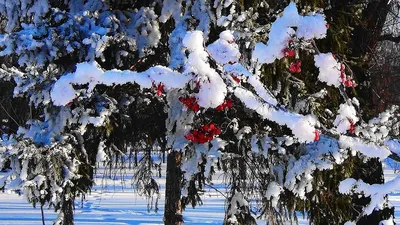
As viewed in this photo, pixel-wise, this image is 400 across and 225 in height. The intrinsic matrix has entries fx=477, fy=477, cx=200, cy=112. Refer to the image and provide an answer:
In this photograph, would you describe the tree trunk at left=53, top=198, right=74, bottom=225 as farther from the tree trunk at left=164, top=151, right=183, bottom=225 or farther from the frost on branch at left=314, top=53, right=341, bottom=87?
the frost on branch at left=314, top=53, right=341, bottom=87

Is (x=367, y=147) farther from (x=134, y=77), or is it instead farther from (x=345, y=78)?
(x=134, y=77)

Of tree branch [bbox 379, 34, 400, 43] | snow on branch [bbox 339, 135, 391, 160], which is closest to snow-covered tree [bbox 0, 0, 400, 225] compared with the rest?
snow on branch [bbox 339, 135, 391, 160]

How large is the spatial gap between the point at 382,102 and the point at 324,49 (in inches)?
108

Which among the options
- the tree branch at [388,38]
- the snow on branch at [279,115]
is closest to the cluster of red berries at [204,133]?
the snow on branch at [279,115]

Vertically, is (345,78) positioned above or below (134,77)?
above

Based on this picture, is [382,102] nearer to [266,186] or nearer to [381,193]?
[266,186]

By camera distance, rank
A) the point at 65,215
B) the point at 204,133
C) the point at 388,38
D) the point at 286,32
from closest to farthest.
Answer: the point at 286,32 → the point at 204,133 → the point at 65,215 → the point at 388,38

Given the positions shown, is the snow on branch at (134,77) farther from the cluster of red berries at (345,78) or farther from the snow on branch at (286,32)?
the cluster of red berries at (345,78)

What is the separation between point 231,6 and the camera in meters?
3.90

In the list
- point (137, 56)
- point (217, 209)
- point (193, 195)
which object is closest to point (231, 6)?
point (137, 56)

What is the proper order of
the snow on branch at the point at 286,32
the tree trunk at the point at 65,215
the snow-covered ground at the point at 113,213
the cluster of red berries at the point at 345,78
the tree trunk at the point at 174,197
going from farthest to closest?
the snow-covered ground at the point at 113,213, the tree trunk at the point at 174,197, the tree trunk at the point at 65,215, the cluster of red berries at the point at 345,78, the snow on branch at the point at 286,32

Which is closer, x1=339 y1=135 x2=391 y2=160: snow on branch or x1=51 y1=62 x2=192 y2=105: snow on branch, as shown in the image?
x1=51 y1=62 x2=192 y2=105: snow on branch

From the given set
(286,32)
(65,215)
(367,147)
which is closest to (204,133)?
(367,147)

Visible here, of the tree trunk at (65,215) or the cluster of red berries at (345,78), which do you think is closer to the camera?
the cluster of red berries at (345,78)
